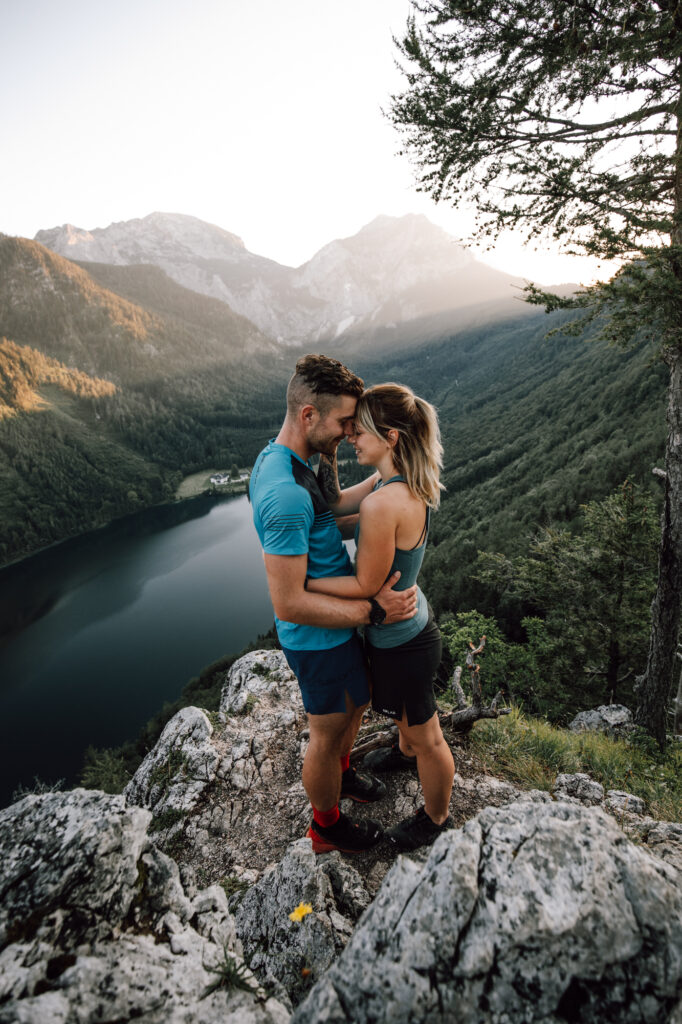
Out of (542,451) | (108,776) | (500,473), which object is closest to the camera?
(108,776)

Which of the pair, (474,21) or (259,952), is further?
(474,21)

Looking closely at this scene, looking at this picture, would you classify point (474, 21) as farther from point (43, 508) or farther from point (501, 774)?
point (43, 508)

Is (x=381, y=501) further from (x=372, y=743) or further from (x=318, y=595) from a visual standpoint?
(x=372, y=743)

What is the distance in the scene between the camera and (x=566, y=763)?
13.0 ft

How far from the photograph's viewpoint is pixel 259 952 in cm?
239

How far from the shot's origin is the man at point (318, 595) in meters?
2.38

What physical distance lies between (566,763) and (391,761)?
1.61 m

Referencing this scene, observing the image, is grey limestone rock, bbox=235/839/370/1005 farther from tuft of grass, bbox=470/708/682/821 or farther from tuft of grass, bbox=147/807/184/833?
tuft of grass, bbox=470/708/682/821

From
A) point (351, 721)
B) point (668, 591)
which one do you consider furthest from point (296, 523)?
point (668, 591)

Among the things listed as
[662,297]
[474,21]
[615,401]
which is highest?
[474,21]

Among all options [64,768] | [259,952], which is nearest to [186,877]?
[259,952]

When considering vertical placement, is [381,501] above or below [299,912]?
above

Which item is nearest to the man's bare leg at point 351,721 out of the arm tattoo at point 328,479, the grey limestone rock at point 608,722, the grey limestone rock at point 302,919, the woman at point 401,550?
the woman at point 401,550

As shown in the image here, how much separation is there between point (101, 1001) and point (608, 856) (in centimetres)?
181
